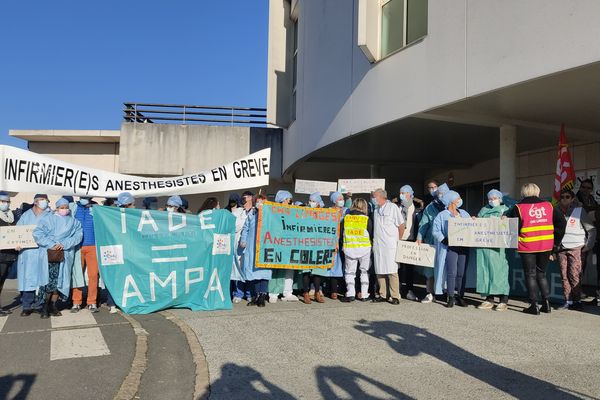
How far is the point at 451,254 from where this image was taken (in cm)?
817

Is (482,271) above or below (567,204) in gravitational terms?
below

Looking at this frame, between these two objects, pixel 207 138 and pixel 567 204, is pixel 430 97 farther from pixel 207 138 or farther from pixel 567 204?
pixel 207 138

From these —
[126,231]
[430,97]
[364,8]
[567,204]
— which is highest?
[364,8]

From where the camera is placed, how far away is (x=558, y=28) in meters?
6.64

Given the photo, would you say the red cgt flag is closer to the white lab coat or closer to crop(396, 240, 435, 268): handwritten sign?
crop(396, 240, 435, 268): handwritten sign

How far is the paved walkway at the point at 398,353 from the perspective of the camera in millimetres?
4395

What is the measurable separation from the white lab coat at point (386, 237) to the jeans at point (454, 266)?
833mm

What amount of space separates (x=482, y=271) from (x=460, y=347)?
8.92ft

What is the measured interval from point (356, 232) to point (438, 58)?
10.4 ft

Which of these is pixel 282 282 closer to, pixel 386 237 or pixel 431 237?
pixel 386 237

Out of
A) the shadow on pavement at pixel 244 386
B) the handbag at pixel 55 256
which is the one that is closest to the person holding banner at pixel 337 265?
the shadow on pavement at pixel 244 386

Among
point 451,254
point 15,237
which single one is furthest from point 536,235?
point 15,237

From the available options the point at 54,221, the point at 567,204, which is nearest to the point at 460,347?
the point at 567,204

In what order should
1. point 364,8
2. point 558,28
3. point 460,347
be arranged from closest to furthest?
point 460,347
point 558,28
point 364,8
